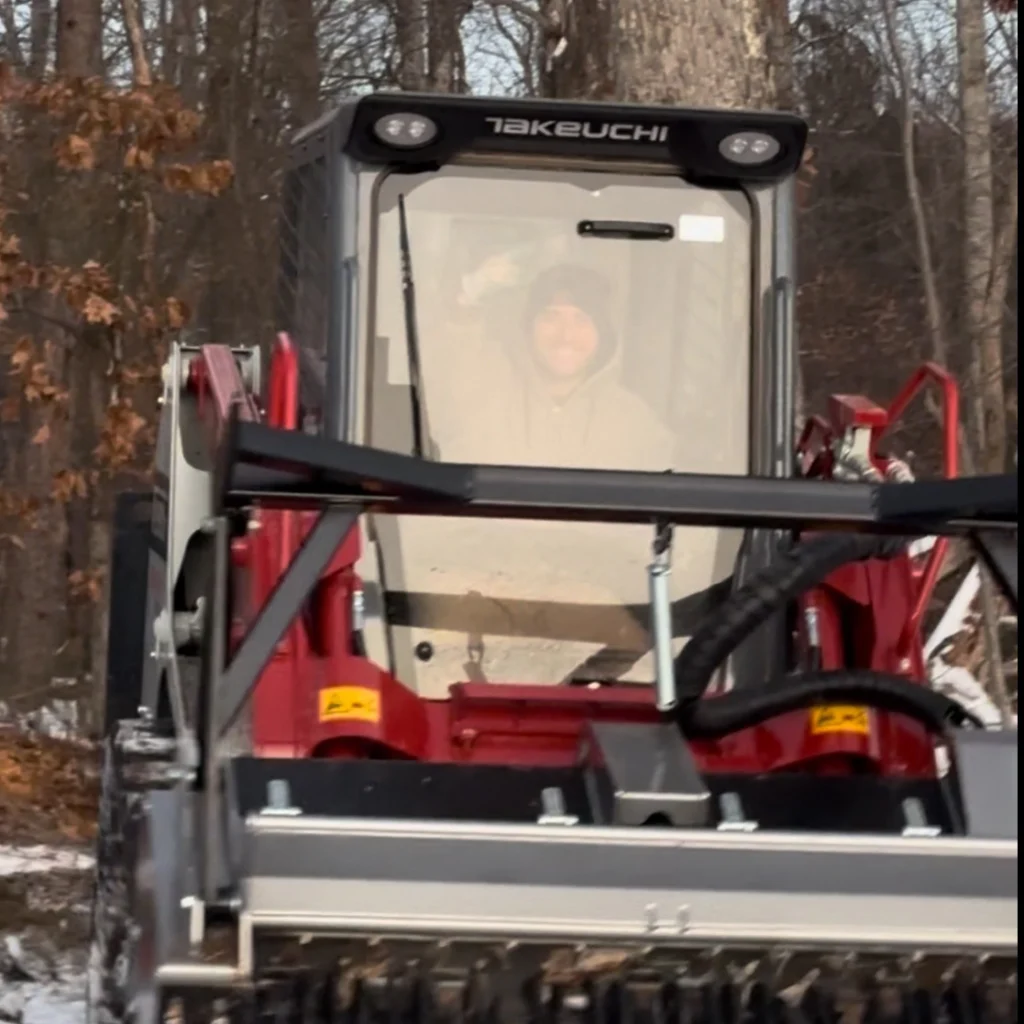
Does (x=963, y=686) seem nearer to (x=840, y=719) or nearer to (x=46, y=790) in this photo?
(x=46, y=790)

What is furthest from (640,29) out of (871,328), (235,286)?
(871,328)

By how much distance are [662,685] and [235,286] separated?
13.6m

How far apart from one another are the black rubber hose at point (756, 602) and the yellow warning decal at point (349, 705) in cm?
60

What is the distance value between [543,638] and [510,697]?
0.39 metres

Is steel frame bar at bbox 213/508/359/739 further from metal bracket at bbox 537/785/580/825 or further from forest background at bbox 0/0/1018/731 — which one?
forest background at bbox 0/0/1018/731

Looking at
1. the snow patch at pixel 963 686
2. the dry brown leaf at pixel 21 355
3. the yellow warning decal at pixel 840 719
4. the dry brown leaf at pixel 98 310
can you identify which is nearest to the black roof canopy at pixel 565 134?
the yellow warning decal at pixel 840 719

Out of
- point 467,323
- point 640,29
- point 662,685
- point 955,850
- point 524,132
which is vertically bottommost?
point 955,850

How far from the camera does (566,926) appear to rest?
316cm

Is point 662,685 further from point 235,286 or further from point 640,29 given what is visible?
point 235,286

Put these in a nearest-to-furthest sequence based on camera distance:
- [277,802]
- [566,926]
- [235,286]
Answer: [566,926] < [277,802] < [235,286]

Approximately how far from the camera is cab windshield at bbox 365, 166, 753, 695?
14.3 ft

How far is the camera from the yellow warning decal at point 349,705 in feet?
12.4

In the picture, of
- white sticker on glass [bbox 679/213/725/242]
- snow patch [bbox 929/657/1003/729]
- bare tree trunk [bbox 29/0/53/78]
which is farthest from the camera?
bare tree trunk [bbox 29/0/53/78]

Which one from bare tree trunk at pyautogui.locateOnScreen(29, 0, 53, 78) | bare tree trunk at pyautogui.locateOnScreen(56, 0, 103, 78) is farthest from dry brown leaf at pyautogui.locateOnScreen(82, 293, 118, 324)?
bare tree trunk at pyautogui.locateOnScreen(29, 0, 53, 78)
